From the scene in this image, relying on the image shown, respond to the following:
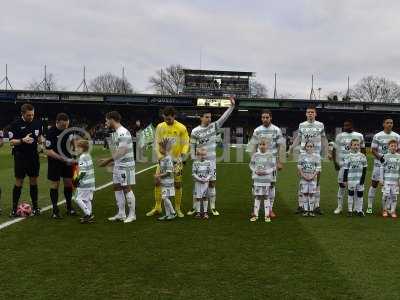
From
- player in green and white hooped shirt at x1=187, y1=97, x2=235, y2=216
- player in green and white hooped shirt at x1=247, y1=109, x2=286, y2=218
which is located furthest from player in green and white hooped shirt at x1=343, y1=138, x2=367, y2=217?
player in green and white hooped shirt at x1=187, y1=97, x2=235, y2=216

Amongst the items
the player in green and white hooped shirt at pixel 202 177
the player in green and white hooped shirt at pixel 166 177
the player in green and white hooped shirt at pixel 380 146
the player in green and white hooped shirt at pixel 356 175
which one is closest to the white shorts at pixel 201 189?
the player in green and white hooped shirt at pixel 202 177

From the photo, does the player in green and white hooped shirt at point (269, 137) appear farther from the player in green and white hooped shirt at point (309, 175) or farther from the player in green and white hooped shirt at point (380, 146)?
the player in green and white hooped shirt at point (380, 146)

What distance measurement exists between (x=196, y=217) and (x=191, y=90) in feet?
216

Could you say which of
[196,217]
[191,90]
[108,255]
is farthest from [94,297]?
[191,90]

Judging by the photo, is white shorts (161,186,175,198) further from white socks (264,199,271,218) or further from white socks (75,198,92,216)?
white socks (264,199,271,218)

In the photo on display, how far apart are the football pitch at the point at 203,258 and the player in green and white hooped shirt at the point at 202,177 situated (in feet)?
1.47

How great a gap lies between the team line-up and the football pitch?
414mm

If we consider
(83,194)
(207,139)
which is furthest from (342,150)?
(83,194)

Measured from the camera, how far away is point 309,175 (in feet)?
29.6

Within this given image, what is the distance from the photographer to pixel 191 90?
7388 cm

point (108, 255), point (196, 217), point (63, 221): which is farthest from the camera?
point (196, 217)

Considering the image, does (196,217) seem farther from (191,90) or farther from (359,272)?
(191,90)

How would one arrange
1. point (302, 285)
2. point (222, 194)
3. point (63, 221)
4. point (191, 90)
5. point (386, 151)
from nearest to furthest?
point (302, 285)
point (63, 221)
point (386, 151)
point (222, 194)
point (191, 90)

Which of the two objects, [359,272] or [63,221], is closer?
[359,272]
